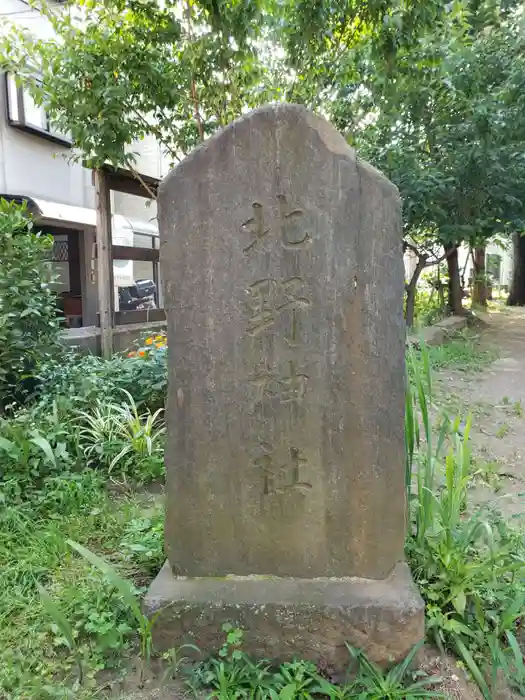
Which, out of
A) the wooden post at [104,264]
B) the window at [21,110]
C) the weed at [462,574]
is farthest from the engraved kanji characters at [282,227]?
the window at [21,110]

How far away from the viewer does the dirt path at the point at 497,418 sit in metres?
3.48

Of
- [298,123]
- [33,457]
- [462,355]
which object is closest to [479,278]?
[462,355]

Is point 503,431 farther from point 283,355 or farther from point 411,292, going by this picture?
point 411,292

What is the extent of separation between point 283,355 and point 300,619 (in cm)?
93

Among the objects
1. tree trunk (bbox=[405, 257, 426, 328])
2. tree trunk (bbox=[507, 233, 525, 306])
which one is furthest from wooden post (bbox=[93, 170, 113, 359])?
tree trunk (bbox=[507, 233, 525, 306])

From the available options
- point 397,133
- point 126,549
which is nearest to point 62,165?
point 397,133

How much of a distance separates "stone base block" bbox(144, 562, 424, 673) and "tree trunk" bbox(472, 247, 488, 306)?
13405 mm

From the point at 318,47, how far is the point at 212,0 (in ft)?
3.91

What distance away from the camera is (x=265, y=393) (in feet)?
6.89

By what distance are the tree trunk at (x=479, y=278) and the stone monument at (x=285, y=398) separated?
13.2 meters

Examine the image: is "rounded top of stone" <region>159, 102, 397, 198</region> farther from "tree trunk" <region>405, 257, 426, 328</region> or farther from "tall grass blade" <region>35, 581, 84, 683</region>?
"tree trunk" <region>405, 257, 426, 328</region>

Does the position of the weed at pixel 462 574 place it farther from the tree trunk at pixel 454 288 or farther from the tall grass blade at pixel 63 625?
the tree trunk at pixel 454 288

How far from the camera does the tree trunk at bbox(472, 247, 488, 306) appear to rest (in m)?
14.3

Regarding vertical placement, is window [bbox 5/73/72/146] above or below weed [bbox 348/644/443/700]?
above
